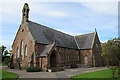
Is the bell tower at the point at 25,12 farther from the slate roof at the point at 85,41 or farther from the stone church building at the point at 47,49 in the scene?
the slate roof at the point at 85,41

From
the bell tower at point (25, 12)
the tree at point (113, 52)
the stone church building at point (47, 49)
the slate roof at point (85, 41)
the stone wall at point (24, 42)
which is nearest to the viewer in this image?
the tree at point (113, 52)

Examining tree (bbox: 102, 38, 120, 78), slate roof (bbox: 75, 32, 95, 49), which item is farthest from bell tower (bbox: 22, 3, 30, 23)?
tree (bbox: 102, 38, 120, 78)

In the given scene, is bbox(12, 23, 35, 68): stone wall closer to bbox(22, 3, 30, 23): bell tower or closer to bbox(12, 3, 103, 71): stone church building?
bbox(12, 3, 103, 71): stone church building

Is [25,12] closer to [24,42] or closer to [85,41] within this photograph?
[24,42]

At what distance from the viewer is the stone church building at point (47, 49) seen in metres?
23.0

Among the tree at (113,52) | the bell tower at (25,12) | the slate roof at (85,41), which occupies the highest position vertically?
the bell tower at (25,12)

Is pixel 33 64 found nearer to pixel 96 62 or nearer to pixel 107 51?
pixel 107 51

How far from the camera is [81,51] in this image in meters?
36.6

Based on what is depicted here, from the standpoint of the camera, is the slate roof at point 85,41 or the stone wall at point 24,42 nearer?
the stone wall at point 24,42

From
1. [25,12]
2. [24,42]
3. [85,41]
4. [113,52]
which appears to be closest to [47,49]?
[24,42]

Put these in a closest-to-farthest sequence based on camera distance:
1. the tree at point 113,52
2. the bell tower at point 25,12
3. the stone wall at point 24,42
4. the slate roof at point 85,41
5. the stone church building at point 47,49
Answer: the tree at point 113,52 → the stone church building at point 47,49 → the stone wall at point 24,42 → the bell tower at point 25,12 → the slate roof at point 85,41

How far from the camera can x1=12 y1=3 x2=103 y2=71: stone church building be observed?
23.0 metres

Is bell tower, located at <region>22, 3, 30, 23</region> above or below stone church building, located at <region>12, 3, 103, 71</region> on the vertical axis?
above

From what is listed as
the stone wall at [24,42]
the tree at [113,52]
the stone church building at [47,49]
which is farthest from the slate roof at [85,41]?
the tree at [113,52]
